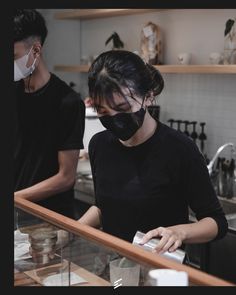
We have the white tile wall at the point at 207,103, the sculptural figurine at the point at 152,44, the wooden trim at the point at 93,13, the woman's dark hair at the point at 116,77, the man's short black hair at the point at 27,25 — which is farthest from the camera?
the wooden trim at the point at 93,13

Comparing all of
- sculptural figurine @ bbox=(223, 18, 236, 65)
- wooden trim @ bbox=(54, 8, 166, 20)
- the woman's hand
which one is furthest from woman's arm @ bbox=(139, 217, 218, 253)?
wooden trim @ bbox=(54, 8, 166, 20)

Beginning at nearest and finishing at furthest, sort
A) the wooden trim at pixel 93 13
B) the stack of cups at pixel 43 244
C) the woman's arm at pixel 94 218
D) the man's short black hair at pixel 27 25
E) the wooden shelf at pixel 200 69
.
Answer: the stack of cups at pixel 43 244 → the woman's arm at pixel 94 218 → the man's short black hair at pixel 27 25 → the wooden shelf at pixel 200 69 → the wooden trim at pixel 93 13

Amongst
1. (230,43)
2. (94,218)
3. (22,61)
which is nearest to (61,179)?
(94,218)

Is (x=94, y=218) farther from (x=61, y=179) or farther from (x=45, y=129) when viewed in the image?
(x=45, y=129)

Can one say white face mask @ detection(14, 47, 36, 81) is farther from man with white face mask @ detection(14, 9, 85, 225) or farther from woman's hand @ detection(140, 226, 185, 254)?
woman's hand @ detection(140, 226, 185, 254)

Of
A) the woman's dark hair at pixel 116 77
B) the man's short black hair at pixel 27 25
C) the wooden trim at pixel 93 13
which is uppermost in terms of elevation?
the wooden trim at pixel 93 13

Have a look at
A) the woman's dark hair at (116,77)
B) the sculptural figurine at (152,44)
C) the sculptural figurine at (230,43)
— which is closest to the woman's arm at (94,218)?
the woman's dark hair at (116,77)

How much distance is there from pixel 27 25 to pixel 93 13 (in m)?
2.46

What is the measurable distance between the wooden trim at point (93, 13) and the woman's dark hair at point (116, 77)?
2.53 meters

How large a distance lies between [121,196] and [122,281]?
465mm

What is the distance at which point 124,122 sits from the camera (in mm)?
1481

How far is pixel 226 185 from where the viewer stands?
3180 millimetres

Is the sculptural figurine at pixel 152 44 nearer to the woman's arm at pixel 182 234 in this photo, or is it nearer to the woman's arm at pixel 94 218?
the woman's arm at pixel 94 218

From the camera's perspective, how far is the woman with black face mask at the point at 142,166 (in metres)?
1.44
